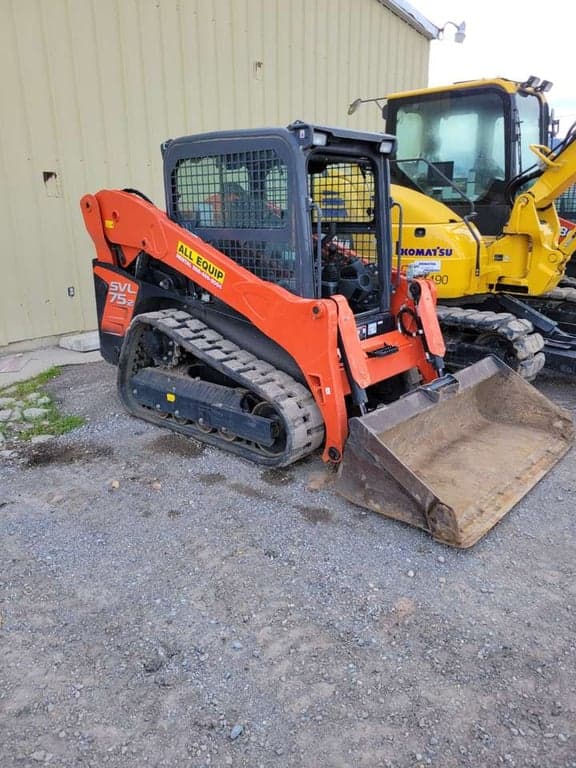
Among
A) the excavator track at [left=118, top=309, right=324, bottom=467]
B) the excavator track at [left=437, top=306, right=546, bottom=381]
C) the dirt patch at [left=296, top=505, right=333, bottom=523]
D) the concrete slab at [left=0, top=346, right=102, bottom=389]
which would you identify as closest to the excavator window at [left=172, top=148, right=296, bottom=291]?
the excavator track at [left=118, top=309, right=324, bottom=467]

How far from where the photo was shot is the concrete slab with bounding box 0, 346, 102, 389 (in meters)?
6.12

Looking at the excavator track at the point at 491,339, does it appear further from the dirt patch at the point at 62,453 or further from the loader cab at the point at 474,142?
the dirt patch at the point at 62,453

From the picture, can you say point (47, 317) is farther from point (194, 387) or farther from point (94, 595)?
point (94, 595)

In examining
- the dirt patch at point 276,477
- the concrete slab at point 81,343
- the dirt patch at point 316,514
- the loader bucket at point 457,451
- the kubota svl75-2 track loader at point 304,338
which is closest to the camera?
the loader bucket at point 457,451

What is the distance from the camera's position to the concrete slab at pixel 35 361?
6125 mm

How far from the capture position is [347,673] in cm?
233

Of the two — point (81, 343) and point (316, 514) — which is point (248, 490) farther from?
point (81, 343)

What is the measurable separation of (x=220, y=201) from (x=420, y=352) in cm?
176

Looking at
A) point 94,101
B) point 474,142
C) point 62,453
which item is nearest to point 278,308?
point 62,453

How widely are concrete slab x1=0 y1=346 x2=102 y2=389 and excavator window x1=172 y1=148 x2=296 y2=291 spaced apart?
2660mm

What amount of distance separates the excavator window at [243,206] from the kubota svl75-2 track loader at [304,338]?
0.04ft

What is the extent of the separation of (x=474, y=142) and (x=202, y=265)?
2.94 metres

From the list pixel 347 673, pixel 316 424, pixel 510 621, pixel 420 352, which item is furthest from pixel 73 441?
pixel 510 621

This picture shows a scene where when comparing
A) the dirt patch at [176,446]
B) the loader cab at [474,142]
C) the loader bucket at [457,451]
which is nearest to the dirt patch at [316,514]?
the loader bucket at [457,451]
